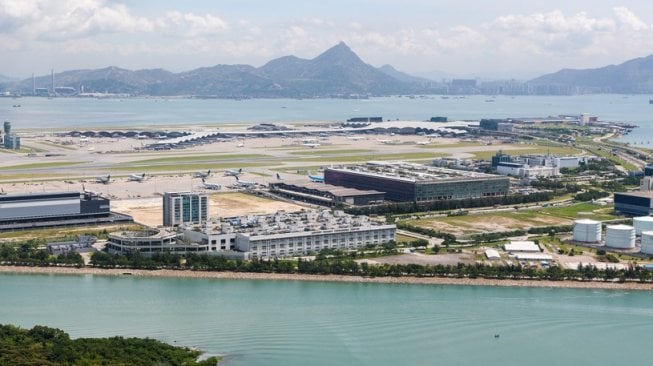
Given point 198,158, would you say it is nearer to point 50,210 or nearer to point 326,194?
point 326,194

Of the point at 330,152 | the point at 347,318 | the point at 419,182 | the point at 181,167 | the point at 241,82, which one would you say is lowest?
the point at 347,318

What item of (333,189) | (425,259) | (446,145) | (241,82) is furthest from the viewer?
(241,82)

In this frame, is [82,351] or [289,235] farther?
[289,235]

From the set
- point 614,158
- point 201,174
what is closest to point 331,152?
point 201,174

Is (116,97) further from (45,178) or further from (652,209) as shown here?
(652,209)

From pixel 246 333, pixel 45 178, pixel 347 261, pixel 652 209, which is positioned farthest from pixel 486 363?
pixel 45 178

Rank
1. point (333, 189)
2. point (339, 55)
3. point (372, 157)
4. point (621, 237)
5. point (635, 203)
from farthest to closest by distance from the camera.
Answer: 1. point (339, 55)
2. point (372, 157)
3. point (333, 189)
4. point (635, 203)
5. point (621, 237)

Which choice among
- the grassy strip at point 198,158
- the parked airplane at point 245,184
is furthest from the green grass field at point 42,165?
the parked airplane at point 245,184

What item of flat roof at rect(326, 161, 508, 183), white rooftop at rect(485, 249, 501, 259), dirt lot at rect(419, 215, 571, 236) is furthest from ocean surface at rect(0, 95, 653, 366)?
flat roof at rect(326, 161, 508, 183)
